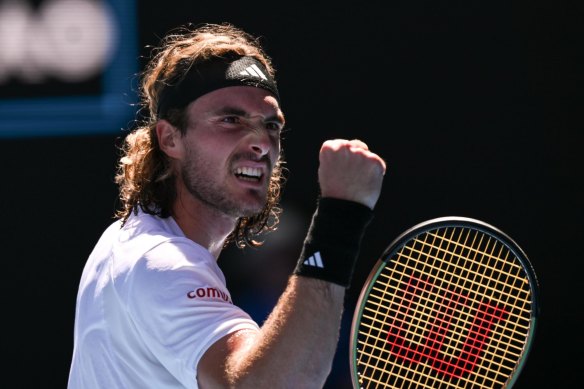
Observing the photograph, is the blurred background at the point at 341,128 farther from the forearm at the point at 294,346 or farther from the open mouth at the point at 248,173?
the forearm at the point at 294,346

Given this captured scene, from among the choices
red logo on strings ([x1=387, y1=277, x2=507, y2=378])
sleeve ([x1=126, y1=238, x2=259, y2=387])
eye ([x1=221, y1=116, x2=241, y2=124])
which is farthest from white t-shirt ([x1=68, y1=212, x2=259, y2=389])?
red logo on strings ([x1=387, y1=277, x2=507, y2=378])

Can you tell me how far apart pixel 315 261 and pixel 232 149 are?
61 cm

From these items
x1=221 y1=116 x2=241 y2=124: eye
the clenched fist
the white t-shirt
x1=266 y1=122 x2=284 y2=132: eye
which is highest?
the clenched fist

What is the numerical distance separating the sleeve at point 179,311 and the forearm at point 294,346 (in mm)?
75

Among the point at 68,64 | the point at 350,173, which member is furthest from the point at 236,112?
the point at 68,64

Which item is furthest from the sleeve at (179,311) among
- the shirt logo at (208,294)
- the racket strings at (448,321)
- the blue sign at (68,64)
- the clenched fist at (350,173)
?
the blue sign at (68,64)

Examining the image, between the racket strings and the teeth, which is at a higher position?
the teeth

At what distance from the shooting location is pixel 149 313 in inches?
61.5

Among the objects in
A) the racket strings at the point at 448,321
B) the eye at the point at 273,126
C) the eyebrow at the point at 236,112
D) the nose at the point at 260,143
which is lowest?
the racket strings at the point at 448,321

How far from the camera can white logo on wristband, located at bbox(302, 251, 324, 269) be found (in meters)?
1.55

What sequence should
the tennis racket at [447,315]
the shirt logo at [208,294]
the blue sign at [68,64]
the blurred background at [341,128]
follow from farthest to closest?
the blue sign at [68,64] → the blurred background at [341,128] → the tennis racket at [447,315] → the shirt logo at [208,294]

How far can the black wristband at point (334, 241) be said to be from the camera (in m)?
1.55

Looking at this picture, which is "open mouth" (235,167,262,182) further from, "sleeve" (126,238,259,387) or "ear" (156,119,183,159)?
"sleeve" (126,238,259,387)

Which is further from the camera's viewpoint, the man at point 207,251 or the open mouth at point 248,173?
the open mouth at point 248,173
